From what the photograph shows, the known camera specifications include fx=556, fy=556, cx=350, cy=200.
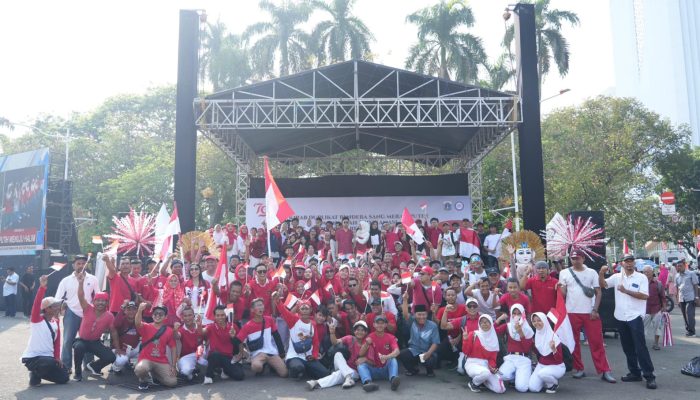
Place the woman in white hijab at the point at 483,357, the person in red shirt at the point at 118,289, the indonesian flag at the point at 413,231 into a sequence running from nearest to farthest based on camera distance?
the woman in white hijab at the point at 483,357, the person in red shirt at the point at 118,289, the indonesian flag at the point at 413,231

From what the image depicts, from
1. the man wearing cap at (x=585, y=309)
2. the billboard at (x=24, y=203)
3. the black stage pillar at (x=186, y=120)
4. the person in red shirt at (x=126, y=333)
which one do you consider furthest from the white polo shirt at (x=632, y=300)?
the billboard at (x=24, y=203)

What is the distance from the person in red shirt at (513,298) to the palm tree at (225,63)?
2577 centimetres

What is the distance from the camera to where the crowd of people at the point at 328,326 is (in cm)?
750

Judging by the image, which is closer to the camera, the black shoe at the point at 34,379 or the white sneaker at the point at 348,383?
the white sneaker at the point at 348,383

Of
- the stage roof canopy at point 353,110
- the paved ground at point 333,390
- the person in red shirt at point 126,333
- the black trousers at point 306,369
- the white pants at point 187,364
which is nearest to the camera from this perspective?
the paved ground at point 333,390

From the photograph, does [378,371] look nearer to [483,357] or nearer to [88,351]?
[483,357]

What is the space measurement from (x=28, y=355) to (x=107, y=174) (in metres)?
27.4

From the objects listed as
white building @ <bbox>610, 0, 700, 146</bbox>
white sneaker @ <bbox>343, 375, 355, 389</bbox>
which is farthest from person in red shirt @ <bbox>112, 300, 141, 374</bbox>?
white building @ <bbox>610, 0, 700, 146</bbox>

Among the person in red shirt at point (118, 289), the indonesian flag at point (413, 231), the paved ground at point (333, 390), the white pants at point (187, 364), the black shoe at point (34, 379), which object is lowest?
the paved ground at point (333, 390)

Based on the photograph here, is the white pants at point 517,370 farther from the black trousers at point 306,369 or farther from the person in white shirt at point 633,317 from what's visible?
the black trousers at point 306,369

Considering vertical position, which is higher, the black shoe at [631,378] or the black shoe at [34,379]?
the black shoe at [34,379]

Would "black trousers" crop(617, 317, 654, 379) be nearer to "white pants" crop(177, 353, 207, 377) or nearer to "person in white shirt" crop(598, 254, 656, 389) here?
"person in white shirt" crop(598, 254, 656, 389)

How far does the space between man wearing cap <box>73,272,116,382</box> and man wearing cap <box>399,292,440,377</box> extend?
14.1 ft

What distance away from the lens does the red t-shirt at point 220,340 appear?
7918 mm
